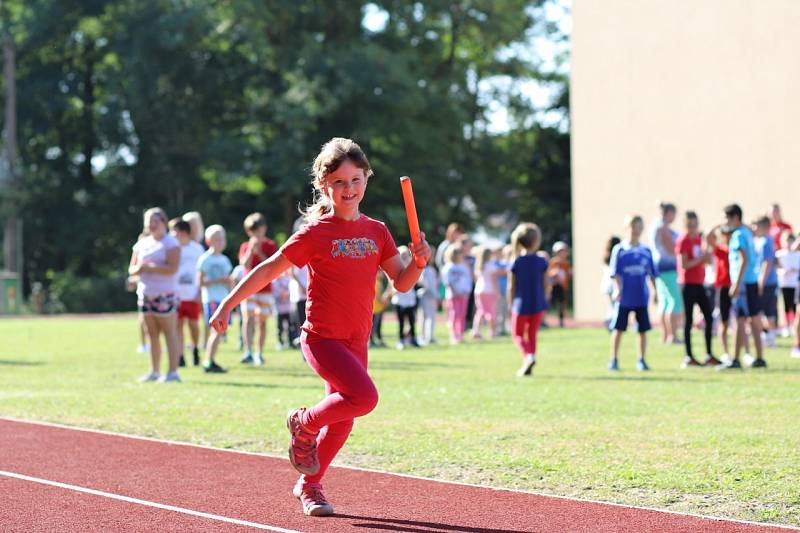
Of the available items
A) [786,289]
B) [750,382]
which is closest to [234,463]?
[750,382]

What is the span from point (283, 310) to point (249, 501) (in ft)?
44.5

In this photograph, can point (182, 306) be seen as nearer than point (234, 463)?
No

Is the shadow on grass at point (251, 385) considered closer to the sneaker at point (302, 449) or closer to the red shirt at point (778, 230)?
the sneaker at point (302, 449)

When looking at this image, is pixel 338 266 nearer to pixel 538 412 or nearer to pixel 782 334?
pixel 538 412

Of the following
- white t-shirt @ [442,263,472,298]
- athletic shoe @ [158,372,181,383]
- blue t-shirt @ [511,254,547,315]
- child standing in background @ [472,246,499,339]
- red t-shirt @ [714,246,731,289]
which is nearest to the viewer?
athletic shoe @ [158,372,181,383]

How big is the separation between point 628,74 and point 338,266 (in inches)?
1054

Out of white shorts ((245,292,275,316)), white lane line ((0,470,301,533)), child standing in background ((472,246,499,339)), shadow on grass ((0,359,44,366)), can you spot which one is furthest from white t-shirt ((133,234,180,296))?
Result: child standing in background ((472,246,499,339))

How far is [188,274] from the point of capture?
58.2 ft

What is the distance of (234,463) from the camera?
29.7 feet

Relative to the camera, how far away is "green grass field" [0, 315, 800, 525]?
8242mm

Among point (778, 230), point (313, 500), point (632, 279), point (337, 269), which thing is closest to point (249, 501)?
point (313, 500)

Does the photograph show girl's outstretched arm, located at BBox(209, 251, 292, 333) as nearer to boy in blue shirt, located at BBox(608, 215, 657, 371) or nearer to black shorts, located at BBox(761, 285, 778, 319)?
boy in blue shirt, located at BBox(608, 215, 657, 371)

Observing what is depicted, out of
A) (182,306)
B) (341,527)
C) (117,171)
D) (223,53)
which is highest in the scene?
(223,53)

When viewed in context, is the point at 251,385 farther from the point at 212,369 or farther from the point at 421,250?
the point at 421,250
